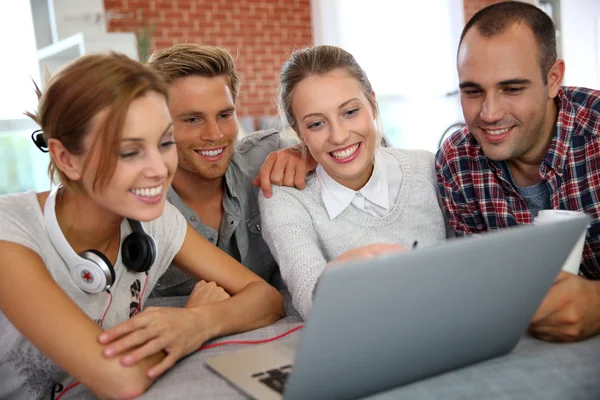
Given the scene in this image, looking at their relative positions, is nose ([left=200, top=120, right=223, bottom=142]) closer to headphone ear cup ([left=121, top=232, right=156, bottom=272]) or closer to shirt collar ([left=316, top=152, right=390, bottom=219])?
shirt collar ([left=316, top=152, right=390, bottom=219])

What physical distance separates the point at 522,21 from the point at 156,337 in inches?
49.4

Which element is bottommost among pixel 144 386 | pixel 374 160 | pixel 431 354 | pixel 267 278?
pixel 267 278

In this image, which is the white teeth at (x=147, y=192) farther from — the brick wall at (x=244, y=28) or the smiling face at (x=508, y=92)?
the brick wall at (x=244, y=28)

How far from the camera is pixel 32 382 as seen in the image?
128 centimetres

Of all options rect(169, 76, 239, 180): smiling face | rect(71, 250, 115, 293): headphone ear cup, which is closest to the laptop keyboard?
rect(71, 250, 115, 293): headphone ear cup

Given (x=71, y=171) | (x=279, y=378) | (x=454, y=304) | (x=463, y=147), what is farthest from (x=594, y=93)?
(x=71, y=171)

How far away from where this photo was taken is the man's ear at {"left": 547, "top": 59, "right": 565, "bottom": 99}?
169 centimetres

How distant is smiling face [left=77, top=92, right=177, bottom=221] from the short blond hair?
26.2 inches

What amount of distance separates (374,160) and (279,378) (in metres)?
0.98

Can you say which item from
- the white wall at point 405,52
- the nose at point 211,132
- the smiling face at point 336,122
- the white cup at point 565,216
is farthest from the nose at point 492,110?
the white wall at point 405,52

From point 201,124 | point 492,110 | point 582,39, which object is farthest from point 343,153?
point 582,39

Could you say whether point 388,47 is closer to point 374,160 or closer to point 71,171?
point 374,160

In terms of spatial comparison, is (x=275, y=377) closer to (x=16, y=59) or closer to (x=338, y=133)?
(x=338, y=133)

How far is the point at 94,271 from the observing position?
1271 mm
